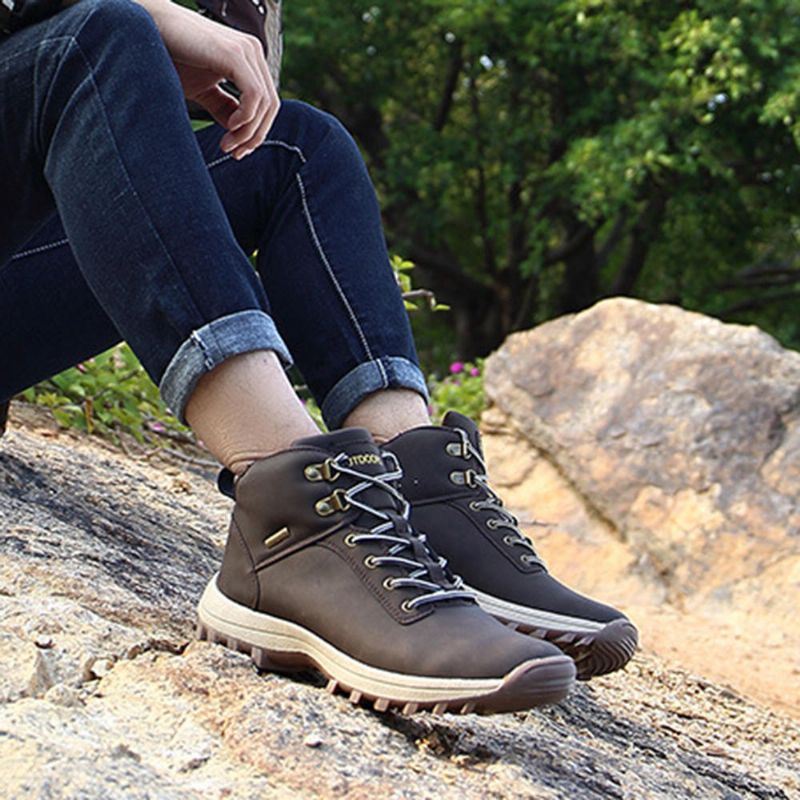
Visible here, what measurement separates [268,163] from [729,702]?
5.09 ft

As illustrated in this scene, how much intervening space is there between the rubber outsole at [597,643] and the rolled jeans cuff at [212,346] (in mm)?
478

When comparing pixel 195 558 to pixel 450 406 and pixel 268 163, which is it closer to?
pixel 268 163

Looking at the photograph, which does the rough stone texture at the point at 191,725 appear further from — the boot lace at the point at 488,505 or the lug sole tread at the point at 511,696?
the boot lace at the point at 488,505

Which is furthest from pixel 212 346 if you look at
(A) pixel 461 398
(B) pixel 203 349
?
(A) pixel 461 398

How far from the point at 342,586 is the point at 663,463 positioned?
350 cm

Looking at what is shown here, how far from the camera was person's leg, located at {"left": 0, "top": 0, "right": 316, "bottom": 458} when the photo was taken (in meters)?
1.31

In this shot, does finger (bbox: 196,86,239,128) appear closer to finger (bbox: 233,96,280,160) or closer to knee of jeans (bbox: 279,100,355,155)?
finger (bbox: 233,96,280,160)

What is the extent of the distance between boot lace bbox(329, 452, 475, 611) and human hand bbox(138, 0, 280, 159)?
1.58 feet

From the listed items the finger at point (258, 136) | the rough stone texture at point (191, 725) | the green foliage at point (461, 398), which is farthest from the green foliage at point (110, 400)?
the green foliage at point (461, 398)

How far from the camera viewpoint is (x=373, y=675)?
4.06ft

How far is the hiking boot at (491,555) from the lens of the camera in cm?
147

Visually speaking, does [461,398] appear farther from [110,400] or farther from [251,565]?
[251,565]

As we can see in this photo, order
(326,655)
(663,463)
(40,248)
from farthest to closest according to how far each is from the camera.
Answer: (663,463) < (40,248) < (326,655)

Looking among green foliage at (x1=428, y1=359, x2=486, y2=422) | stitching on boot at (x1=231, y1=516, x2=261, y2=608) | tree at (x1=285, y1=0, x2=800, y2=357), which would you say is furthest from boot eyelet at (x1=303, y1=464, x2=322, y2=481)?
tree at (x1=285, y1=0, x2=800, y2=357)
